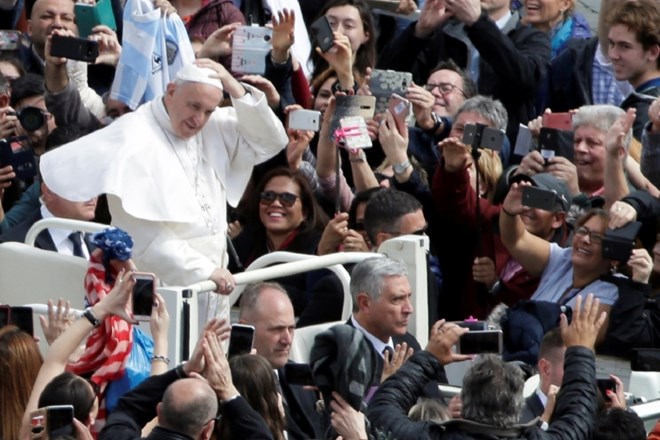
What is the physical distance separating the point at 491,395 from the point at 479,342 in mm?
739

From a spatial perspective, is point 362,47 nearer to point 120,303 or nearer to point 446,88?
point 446,88

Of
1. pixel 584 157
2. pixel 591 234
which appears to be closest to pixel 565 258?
pixel 591 234

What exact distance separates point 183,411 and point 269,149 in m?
2.82

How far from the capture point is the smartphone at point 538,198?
1009 cm

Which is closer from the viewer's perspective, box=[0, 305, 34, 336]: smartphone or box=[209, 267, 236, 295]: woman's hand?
box=[0, 305, 34, 336]: smartphone

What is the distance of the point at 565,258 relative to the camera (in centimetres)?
1022

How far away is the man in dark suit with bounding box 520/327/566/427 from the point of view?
8898 mm

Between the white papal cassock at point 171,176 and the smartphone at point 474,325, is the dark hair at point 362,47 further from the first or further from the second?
the smartphone at point 474,325

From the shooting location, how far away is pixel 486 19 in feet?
38.5

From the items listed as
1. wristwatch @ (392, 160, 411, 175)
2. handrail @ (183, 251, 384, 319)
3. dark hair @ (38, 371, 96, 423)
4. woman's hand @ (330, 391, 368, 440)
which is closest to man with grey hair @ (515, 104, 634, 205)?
wristwatch @ (392, 160, 411, 175)

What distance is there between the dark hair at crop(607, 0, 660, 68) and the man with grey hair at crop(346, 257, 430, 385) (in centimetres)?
228

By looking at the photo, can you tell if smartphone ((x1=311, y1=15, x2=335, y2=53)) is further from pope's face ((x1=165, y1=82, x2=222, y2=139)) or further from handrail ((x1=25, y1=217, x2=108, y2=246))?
handrail ((x1=25, y1=217, x2=108, y2=246))

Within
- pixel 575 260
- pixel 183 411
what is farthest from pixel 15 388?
pixel 575 260

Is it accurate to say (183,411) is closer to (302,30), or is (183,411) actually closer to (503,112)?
(503,112)
